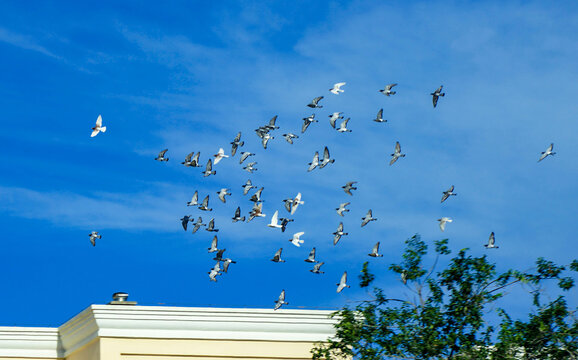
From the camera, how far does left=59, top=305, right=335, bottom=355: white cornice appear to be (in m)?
23.1

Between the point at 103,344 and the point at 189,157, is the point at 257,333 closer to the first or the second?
the point at 103,344

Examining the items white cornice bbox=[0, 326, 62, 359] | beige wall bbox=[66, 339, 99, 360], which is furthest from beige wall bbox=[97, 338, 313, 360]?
white cornice bbox=[0, 326, 62, 359]

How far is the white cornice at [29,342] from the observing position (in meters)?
24.5

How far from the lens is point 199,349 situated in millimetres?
23453

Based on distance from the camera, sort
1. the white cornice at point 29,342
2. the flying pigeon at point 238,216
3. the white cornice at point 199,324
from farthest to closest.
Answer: the flying pigeon at point 238,216
the white cornice at point 29,342
the white cornice at point 199,324

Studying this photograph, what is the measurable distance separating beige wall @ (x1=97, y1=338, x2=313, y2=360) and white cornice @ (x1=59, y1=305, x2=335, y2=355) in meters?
0.12

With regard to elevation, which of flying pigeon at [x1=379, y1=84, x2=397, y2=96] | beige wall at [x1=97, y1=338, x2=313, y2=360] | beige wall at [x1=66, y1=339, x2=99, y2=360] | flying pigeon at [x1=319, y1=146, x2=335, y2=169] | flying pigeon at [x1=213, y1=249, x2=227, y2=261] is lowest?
beige wall at [x1=97, y1=338, x2=313, y2=360]

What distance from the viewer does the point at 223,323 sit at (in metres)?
23.6

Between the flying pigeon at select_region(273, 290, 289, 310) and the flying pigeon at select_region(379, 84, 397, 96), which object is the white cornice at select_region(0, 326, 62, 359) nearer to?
the flying pigeon at select_region(273, 290, 289, 310)

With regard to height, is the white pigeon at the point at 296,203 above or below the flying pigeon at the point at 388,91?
A: below

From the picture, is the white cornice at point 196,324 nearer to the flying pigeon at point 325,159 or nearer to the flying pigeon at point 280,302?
the flying pigeon at point 280,302

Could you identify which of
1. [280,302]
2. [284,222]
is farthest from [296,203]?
[280,302]

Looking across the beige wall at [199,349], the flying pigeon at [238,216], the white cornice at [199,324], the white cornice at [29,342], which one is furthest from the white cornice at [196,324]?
the flying pigeon at [238,216]

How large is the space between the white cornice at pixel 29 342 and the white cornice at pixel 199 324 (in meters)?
1.10
